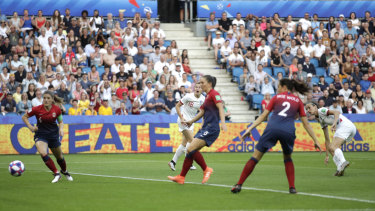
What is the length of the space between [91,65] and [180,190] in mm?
16727

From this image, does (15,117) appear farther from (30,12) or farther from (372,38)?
(372,38)

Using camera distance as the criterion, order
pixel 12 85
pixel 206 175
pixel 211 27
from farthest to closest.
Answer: pixel 211 27
pixel 12 85
pixel 206 175

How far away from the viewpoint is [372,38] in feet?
108

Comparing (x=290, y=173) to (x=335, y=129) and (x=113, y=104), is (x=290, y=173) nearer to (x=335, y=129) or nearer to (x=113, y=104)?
(x=335, y=129)

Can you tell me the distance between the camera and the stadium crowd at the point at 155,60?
26.0 m

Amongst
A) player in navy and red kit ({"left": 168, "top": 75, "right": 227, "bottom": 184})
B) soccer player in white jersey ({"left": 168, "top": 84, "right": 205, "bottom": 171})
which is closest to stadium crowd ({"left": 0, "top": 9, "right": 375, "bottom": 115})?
soccer player in white jersey ({"left": 168, "top": 84, "right": 205, "bottom": 171})

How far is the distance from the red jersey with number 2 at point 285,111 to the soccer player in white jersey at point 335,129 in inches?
172

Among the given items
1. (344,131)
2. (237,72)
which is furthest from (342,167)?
(237,72)

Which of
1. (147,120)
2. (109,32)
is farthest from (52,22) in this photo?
(147,120)

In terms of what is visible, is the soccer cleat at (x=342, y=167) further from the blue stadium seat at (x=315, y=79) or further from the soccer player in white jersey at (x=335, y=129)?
the blue stadium seat at (x=315, y=79)

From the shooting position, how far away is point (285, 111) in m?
10.7

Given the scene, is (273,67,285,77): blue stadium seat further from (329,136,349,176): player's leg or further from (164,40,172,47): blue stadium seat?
(329,136,349,176): player's leg

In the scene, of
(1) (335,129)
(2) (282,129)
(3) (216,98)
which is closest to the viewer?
(2) (282,129)

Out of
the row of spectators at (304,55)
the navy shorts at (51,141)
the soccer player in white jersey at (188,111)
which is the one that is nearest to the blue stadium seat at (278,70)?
the row of spectators at (304,55)
